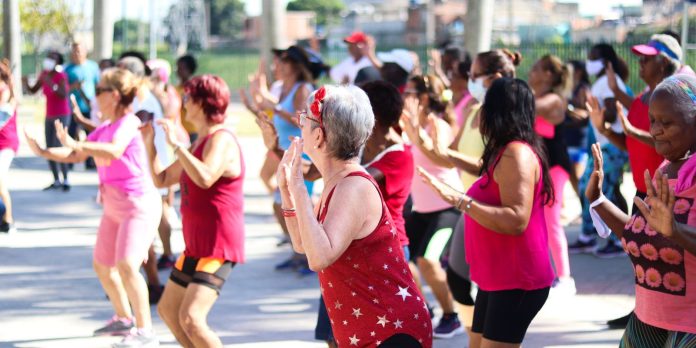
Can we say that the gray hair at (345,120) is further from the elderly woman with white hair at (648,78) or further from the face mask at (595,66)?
the face mask at (595,66)

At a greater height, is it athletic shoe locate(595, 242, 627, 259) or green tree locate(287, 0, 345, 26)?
green tree locate(287, 0, 345, 26)

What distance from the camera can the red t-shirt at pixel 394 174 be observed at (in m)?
5.35

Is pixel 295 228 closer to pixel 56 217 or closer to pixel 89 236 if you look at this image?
pixel 89 236

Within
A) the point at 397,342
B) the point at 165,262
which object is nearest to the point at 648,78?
the point at 397,342

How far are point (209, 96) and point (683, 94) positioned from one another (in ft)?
9.65

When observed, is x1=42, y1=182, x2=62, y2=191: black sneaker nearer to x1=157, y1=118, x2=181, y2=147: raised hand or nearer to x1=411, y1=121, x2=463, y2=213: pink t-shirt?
x1=411, y1=121, x2=463, y2=213: pink t-shirt

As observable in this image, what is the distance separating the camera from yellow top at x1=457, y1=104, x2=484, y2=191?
20.8 feet

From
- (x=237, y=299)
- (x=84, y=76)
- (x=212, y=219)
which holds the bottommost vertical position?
(x=237, y=299)

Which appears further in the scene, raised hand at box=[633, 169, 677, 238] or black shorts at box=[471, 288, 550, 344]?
black shorts at box=[471, 288, 550, 344]

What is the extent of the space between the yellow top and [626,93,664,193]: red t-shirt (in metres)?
0.99

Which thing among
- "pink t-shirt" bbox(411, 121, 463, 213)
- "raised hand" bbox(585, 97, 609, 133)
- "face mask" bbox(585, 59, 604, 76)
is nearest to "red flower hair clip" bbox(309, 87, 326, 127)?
"raised hand" bbox(585, 97, 609, 133)

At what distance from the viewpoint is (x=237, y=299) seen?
26.2ft

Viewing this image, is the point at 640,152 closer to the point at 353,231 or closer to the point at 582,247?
the point at 582,247

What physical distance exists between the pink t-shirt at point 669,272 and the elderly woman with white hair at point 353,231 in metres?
0.85
